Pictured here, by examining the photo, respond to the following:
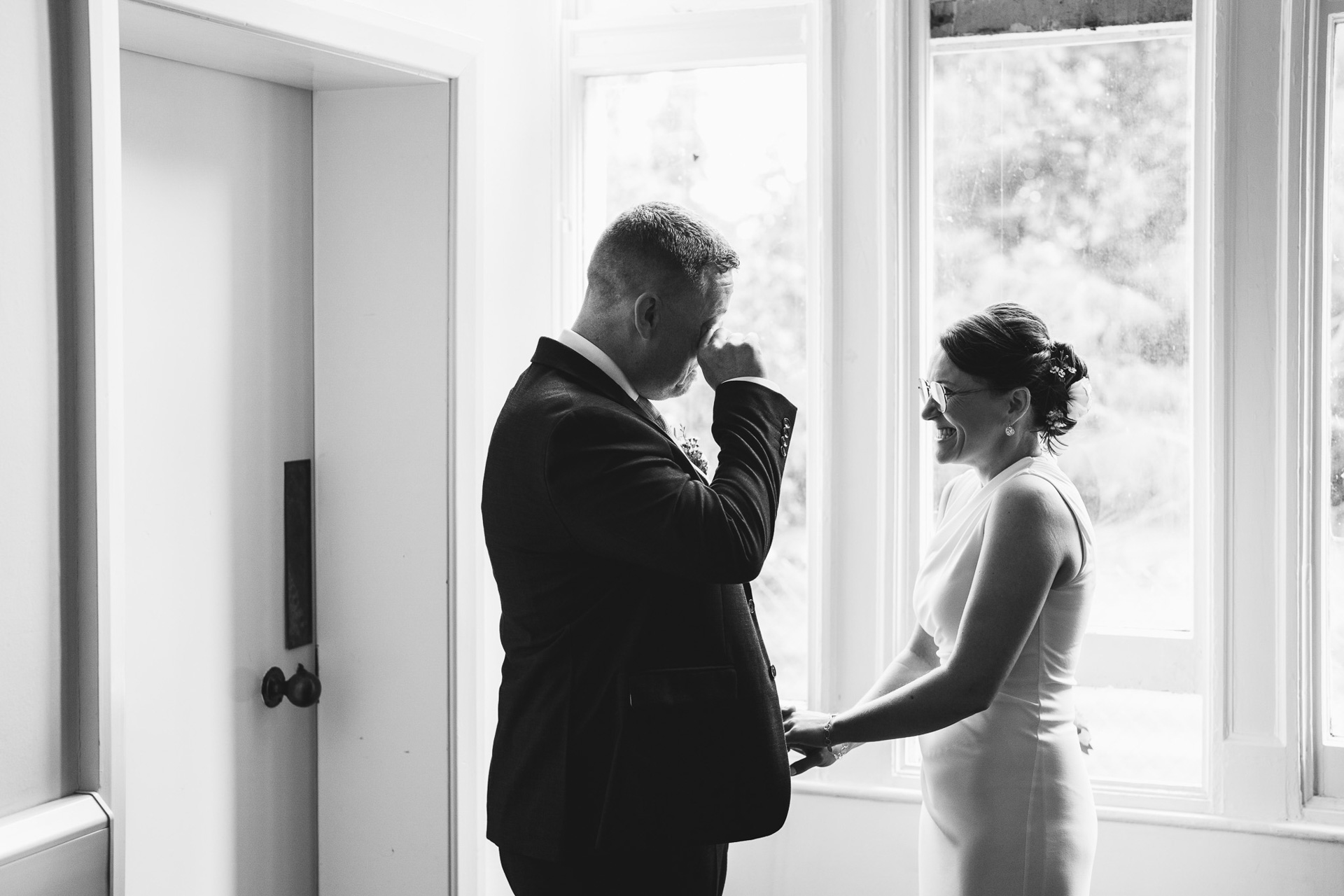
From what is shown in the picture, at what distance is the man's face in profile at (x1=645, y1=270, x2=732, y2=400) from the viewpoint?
151 centimetres

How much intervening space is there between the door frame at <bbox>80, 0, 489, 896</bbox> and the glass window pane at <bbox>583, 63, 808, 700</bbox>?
19.8 inches

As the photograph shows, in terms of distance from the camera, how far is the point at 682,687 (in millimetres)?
1445

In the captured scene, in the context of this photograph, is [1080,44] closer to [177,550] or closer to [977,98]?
[977,98]

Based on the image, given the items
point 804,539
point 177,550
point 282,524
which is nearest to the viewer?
point 177,550

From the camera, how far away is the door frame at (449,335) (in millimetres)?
1439

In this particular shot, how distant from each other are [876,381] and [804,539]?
40cm

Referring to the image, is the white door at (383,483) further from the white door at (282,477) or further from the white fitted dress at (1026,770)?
the white fitted dress at (1026,770)

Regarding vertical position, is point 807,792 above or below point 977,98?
below

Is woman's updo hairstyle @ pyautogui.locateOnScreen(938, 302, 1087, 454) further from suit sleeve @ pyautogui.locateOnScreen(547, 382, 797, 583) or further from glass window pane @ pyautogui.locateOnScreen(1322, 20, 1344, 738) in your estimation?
glass window pane @ pyautogui.locateOnScreen(1322, 20, 1344, 738)

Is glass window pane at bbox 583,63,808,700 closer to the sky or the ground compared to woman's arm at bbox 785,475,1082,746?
closer to the sky

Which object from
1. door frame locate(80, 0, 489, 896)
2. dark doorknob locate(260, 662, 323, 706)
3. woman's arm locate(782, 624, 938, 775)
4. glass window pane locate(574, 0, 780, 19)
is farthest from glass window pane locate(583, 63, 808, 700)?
dark doorknob locate(260, 662, 323, 706)

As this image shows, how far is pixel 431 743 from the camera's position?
2203 millimetres

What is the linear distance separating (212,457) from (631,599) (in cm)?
95

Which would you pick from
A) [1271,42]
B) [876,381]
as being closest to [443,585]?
[876,381]
